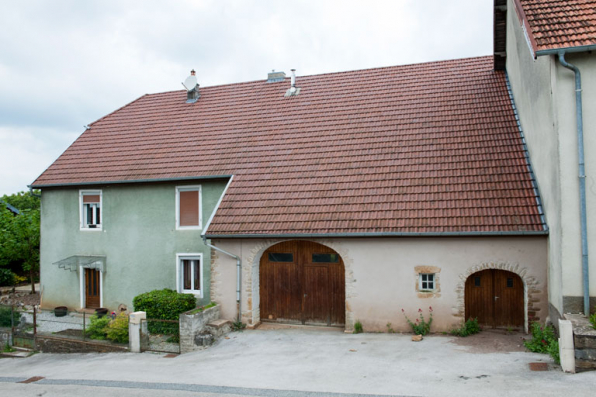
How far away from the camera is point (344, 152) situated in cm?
1426

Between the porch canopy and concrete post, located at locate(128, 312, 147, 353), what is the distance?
467 centimetres

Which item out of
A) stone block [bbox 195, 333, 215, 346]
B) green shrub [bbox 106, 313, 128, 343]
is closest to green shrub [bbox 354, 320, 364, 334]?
stone block [bbox 195, 333, 215, 346]

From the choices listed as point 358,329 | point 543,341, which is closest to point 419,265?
point 358,329

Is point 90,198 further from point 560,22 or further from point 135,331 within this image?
point 560,22

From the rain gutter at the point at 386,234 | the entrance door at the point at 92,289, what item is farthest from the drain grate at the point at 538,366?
the entrance door at the point at 92,289

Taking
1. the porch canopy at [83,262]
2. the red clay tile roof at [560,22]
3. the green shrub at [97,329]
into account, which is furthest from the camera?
the porch canopy at [83,262]

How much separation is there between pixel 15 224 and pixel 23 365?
36.2 ft

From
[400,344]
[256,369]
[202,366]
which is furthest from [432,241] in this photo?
[202,366]

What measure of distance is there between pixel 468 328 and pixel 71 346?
10.5 metres

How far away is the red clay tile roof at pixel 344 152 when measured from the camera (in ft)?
39.0

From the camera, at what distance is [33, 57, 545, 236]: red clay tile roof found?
11.9 m

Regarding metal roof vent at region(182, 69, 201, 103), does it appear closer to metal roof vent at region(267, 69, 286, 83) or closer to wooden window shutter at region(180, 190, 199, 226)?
metal roof vent at region(267, 69, 286, 83)

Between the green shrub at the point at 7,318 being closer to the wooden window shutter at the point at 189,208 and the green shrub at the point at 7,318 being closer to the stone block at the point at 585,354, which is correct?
the wooden window shutter at the point at 189,208

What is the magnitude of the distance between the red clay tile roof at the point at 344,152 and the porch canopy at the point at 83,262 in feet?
8.72
